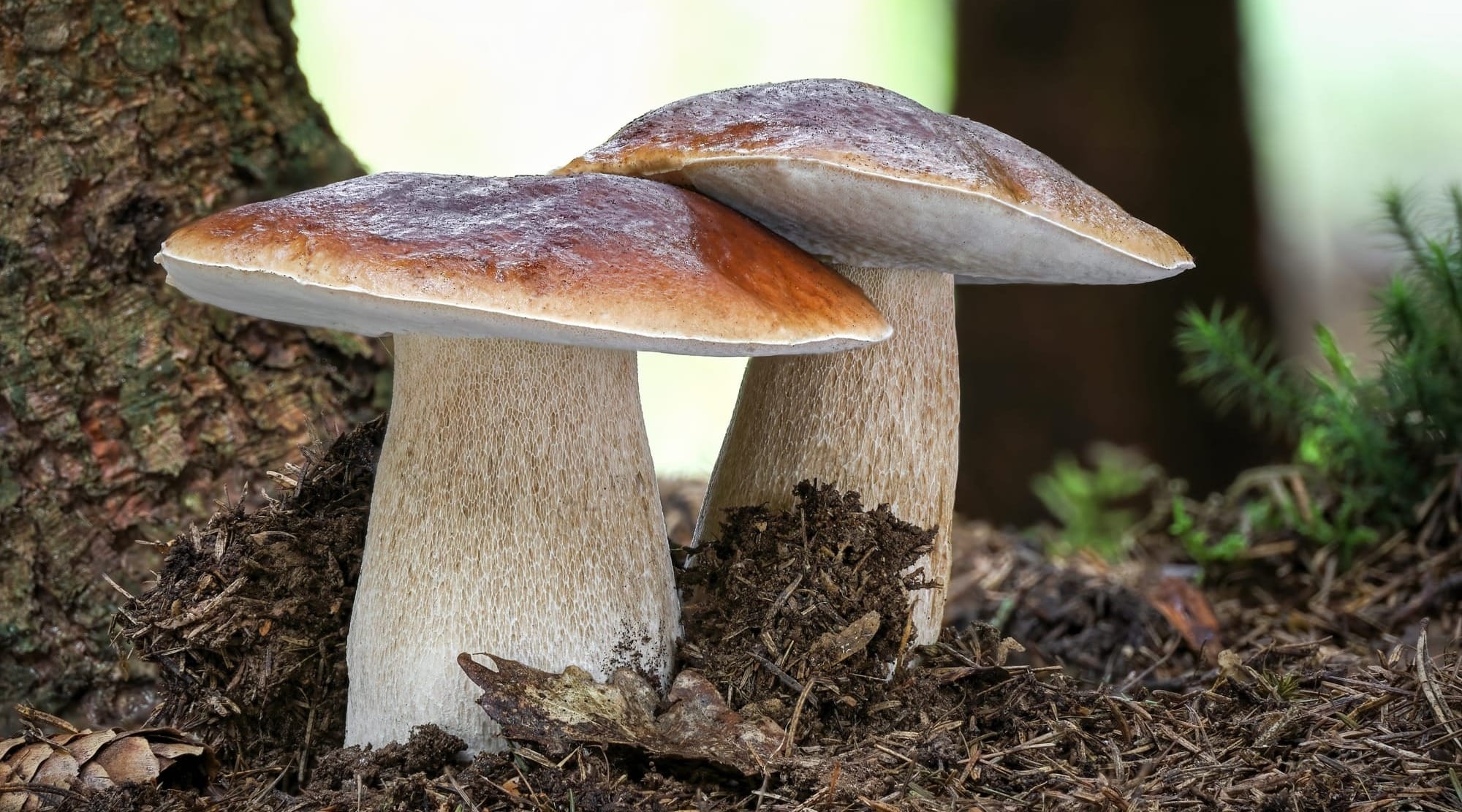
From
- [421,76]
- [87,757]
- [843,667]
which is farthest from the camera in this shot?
[421,76]

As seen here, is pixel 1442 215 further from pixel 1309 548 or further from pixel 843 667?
pixel 843 667

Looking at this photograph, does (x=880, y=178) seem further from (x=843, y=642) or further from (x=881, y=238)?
(x=843, y=642)

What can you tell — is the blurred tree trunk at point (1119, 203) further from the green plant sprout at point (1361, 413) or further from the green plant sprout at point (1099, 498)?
the green plant sprout at point (1361, 413)

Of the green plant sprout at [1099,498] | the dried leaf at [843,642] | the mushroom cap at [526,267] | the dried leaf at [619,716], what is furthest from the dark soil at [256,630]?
the green plant sprout at [1099,498]

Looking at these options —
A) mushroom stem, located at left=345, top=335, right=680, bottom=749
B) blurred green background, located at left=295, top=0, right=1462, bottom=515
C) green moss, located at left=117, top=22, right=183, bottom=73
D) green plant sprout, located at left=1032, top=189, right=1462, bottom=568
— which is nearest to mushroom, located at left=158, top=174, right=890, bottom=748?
mushroom stem, located at left=345, top=335, right=680, bottom=749

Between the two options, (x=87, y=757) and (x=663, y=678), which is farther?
(x=663, y=678)

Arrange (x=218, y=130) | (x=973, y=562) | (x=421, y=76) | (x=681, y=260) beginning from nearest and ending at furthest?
(x=681, y=260), (x=218, y=130), (x=973, y=562), (x=421, y=76)

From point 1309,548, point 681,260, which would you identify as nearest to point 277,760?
point 681,260
